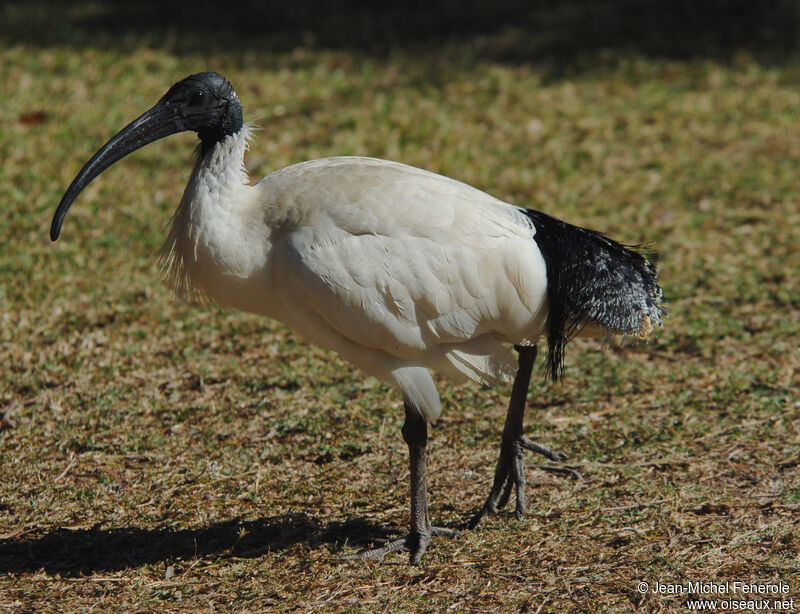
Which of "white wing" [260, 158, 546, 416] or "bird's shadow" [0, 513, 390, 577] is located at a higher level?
"white wing" [260, 158, 546, 416]

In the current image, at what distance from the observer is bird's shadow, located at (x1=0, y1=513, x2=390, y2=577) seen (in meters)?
3.72

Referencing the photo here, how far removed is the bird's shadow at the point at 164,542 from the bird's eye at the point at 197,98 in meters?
1.62

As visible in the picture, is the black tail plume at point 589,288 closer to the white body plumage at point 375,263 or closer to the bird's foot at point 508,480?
the white body plumage at point 375,263

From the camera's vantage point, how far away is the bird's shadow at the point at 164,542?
372cm

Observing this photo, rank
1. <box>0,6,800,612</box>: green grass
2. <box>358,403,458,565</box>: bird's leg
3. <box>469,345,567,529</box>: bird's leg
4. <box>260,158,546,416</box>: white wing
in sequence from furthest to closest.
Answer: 1. <box>469,345,567,529</box>: bird's leg
2. <box>358,403,458,565</box>: bird's leg
3. <box>0,6,800,612</box>: green grass
4. <box>260,158,546,416</box>: white wing

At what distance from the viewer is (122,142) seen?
374 cm

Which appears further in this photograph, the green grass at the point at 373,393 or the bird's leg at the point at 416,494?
the bird's leg at the point at 416,494

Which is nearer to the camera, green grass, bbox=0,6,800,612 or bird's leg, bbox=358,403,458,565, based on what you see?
green grass, bbox=0,6,800,612

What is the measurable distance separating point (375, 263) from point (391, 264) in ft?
0.19

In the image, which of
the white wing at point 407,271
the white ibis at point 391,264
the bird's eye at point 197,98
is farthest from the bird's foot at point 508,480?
the bird's eye at point 197,98

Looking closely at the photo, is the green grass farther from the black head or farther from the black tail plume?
the black head

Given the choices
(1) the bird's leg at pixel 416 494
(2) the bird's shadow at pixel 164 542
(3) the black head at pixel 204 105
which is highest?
(3) the black head at pixel 204 105

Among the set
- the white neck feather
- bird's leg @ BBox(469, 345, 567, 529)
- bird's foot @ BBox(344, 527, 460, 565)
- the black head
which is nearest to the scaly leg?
bird's leg @ BBox(469, 345, 567, 529)

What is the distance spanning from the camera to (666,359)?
5.29m
